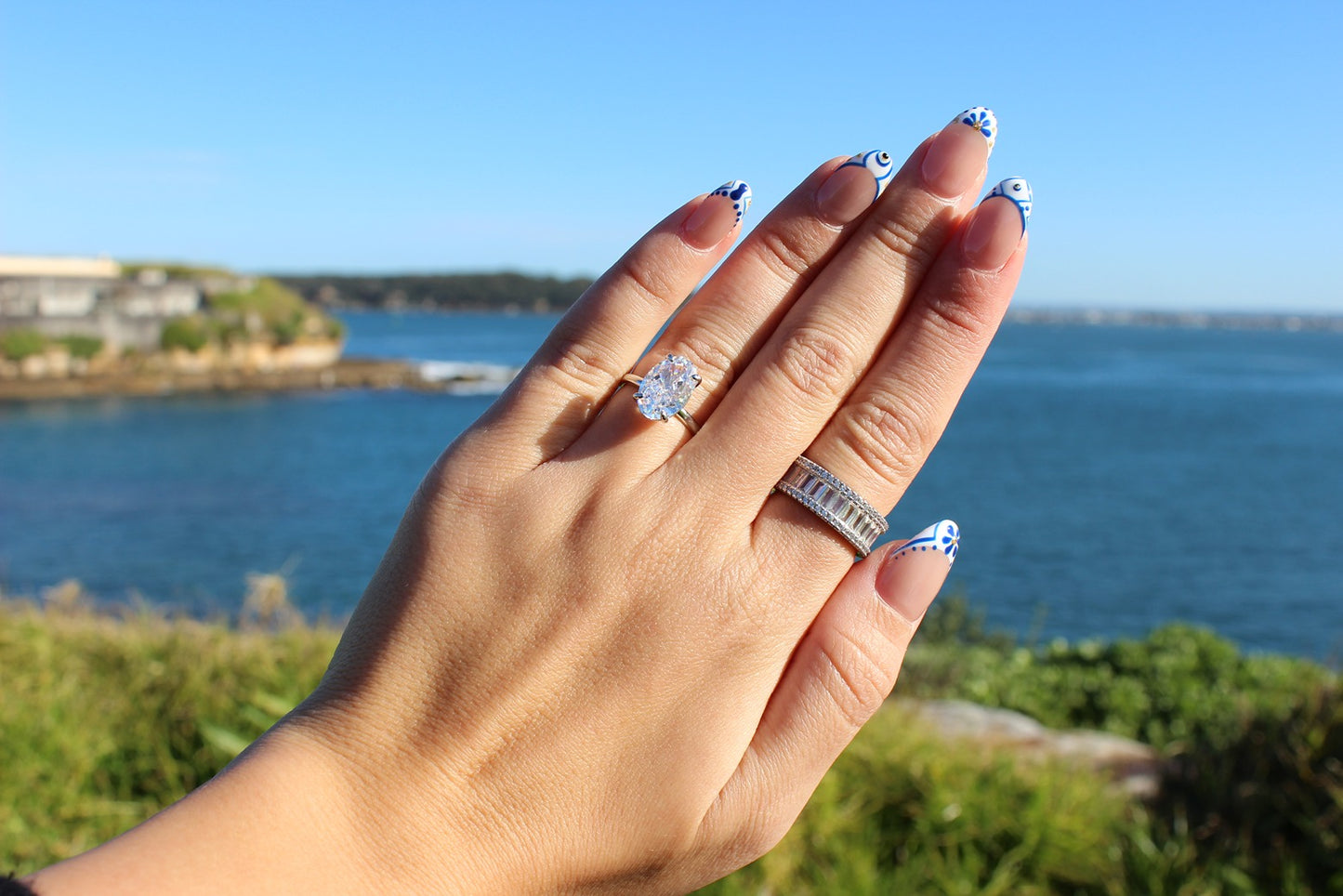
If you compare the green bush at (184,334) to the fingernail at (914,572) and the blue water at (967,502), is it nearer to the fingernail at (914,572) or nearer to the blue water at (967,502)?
the blue water at (967,502)

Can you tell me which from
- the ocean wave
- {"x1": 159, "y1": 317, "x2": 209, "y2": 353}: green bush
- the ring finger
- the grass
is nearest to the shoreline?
the ocean wave

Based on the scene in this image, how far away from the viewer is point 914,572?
1766 millimetres

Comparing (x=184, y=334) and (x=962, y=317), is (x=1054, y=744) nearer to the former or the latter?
(x=962, y=317)

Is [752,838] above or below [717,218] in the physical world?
below

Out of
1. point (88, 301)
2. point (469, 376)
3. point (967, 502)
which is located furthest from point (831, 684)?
point (88, 301)

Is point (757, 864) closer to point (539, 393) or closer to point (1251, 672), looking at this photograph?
point (539, 393)

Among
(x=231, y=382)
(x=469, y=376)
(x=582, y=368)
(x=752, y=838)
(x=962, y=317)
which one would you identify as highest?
(x=962, y=317)

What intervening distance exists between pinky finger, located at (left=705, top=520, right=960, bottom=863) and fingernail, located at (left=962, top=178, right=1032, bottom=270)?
54 centimetres

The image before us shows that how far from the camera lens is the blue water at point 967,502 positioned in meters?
26.1

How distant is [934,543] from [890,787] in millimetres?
3139

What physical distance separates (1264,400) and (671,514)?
10472 cm

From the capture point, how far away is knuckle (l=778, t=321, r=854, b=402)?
5.87 feet

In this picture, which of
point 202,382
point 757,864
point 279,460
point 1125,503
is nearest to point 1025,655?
point 757,864

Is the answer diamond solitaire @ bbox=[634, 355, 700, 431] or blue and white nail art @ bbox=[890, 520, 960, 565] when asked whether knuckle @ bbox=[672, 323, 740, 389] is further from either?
blue and white nail art @ bbox=[890, 520, 960, 565]
